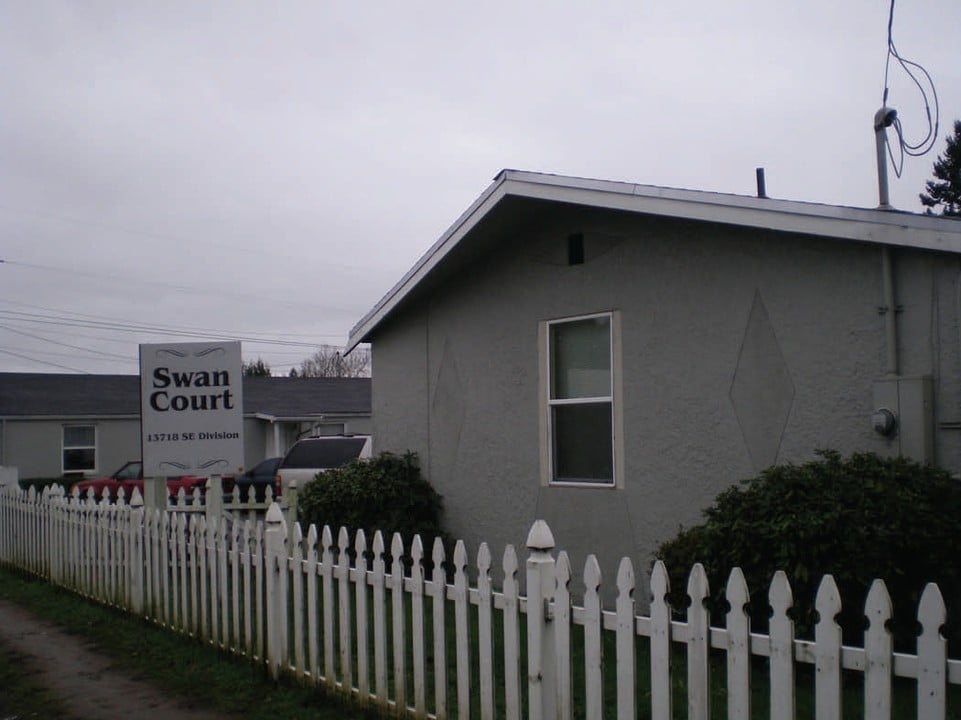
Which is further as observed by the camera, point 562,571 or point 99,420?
point 99,420

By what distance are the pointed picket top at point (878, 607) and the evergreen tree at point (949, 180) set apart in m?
35.0

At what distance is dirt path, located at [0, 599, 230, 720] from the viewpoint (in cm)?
669

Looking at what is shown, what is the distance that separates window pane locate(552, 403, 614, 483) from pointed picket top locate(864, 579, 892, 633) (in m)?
5.63

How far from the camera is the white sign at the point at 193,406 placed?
10.8m

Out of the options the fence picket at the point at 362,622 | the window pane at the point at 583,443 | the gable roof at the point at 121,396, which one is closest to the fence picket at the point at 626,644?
the fence picket at the point at 362,622

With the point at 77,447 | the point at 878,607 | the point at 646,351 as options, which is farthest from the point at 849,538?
the point at 77,447

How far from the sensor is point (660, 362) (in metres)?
8.76

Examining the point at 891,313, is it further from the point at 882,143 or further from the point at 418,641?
the point at 418,641

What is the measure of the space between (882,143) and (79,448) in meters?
30.1

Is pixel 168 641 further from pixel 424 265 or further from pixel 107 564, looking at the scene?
pixel 424 265

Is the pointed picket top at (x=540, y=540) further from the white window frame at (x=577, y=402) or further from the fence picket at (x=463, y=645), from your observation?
the white window frame at (x=577, y=402)

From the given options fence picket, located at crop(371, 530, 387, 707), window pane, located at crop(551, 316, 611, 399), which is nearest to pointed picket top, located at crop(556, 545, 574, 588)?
fence picket, located at crop(371, 530, 387, 707)

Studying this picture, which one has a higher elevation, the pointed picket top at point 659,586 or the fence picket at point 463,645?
the pointed picket top at point 659,586

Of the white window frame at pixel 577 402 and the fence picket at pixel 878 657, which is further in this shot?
the white window frame at pixel 577 402
